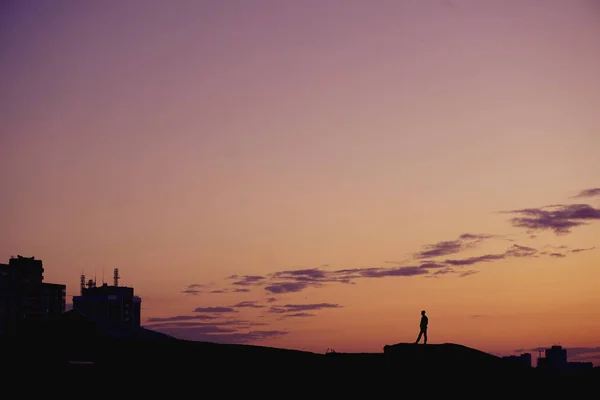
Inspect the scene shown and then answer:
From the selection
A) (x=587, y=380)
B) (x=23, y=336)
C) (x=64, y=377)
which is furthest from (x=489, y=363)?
(x=23, y=336)

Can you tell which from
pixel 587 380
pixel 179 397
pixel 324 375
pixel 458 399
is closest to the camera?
pixel 179 397

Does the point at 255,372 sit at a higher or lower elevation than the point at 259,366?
lower

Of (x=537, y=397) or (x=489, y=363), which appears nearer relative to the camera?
(x=537, y=397)

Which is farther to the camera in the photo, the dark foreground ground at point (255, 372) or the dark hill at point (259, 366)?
the dark hill at point (259, 366)

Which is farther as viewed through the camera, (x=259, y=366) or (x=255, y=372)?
(x=259, y=366)

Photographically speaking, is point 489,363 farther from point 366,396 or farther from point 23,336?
point 23,336

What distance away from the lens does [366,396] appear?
34.6 meters

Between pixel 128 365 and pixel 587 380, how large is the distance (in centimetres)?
2367

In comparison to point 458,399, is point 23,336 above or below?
above

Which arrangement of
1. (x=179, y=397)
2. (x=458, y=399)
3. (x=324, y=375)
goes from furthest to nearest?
Answer: (x=324, y=375)
(x=458, y=399)
(x=179, y=397)

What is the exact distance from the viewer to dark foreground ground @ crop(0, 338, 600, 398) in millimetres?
33844

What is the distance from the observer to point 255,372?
37.2 meters

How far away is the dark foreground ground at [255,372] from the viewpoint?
1332 inches

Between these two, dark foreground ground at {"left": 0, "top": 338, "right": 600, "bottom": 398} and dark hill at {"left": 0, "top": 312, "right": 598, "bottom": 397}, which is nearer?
dark foreground ground at {"left": 0, "top": 338, "right": 600, "bottom": 398}
